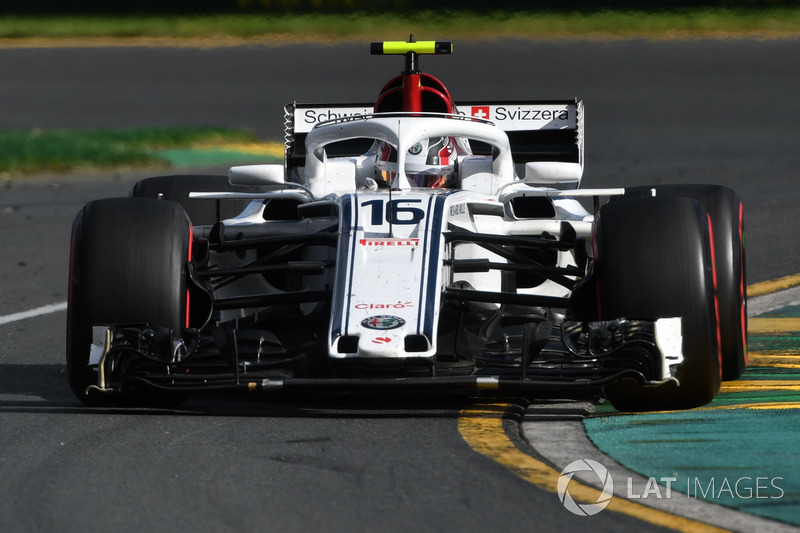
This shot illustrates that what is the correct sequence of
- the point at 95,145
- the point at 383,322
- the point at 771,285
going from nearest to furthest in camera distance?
the point at 383,322, the point at 771,285, the point at 95,145

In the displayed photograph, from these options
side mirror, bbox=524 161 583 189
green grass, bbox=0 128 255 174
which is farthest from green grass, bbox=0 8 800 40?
side mirror, bbox=524 161 583 189

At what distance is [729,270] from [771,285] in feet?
10.9

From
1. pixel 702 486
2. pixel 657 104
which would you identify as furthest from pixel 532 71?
pixel 702 486

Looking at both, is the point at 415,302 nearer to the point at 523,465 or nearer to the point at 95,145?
the point at 523,465

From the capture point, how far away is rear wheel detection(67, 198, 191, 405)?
6.41m

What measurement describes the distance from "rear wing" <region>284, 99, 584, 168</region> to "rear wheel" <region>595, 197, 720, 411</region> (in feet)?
10.0

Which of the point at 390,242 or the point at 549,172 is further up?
the point at 549,172

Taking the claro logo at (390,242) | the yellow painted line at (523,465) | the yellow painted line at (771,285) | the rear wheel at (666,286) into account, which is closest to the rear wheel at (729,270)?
the rear wheel at (666,286)

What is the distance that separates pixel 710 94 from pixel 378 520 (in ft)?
61.0

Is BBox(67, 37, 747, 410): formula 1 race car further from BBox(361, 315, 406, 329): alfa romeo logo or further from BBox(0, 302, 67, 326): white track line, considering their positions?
BBox(0, 302, 67, 326): white track line

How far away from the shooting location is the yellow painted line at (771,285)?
33.1 ft

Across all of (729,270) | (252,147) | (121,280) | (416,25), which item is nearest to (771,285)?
(729,270)

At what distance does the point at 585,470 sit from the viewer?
205 inches

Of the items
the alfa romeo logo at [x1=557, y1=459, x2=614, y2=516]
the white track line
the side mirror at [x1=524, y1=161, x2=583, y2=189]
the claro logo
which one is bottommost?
the alfa romeo logo at [x1=557, y1=459, x2=614, y2=516]
